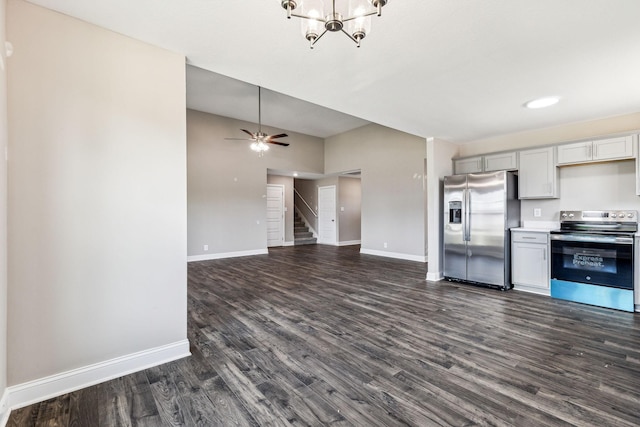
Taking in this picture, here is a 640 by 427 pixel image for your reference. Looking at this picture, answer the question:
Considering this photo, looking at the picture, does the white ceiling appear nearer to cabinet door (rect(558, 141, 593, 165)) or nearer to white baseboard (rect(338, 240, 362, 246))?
cabinet door (rect(558, 141, 593, 165))

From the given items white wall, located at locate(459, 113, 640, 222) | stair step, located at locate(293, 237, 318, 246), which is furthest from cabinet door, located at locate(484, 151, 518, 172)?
stair step, located at locate(293, 237, 318, 246)

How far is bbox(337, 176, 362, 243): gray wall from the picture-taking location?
9750 mm

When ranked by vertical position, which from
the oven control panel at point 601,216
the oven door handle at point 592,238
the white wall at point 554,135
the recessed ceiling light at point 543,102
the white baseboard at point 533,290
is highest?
the recessed ceiling light at point 543,102

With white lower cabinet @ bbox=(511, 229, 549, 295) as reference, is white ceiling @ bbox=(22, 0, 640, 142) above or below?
above

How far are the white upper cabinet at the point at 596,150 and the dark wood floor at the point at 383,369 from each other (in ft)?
6.48

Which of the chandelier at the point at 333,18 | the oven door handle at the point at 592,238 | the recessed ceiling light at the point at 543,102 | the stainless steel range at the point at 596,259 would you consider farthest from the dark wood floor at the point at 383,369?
the recessed ceiling light at the point at 543,102

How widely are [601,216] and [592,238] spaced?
1.96ft

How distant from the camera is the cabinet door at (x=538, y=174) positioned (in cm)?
421

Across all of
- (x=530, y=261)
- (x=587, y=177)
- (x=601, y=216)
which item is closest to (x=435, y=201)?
(x=530, y=261)

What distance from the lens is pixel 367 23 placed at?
1.60 meters

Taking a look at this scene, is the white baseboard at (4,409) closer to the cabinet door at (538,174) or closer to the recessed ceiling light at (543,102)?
the recessed ceiling light at (543,102)

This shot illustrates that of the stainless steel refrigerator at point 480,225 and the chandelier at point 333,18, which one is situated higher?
the chandelier at point 333,18

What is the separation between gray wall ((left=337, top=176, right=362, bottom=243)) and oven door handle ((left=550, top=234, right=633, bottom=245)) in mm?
6331

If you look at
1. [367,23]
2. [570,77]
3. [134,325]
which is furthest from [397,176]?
[134,325]
